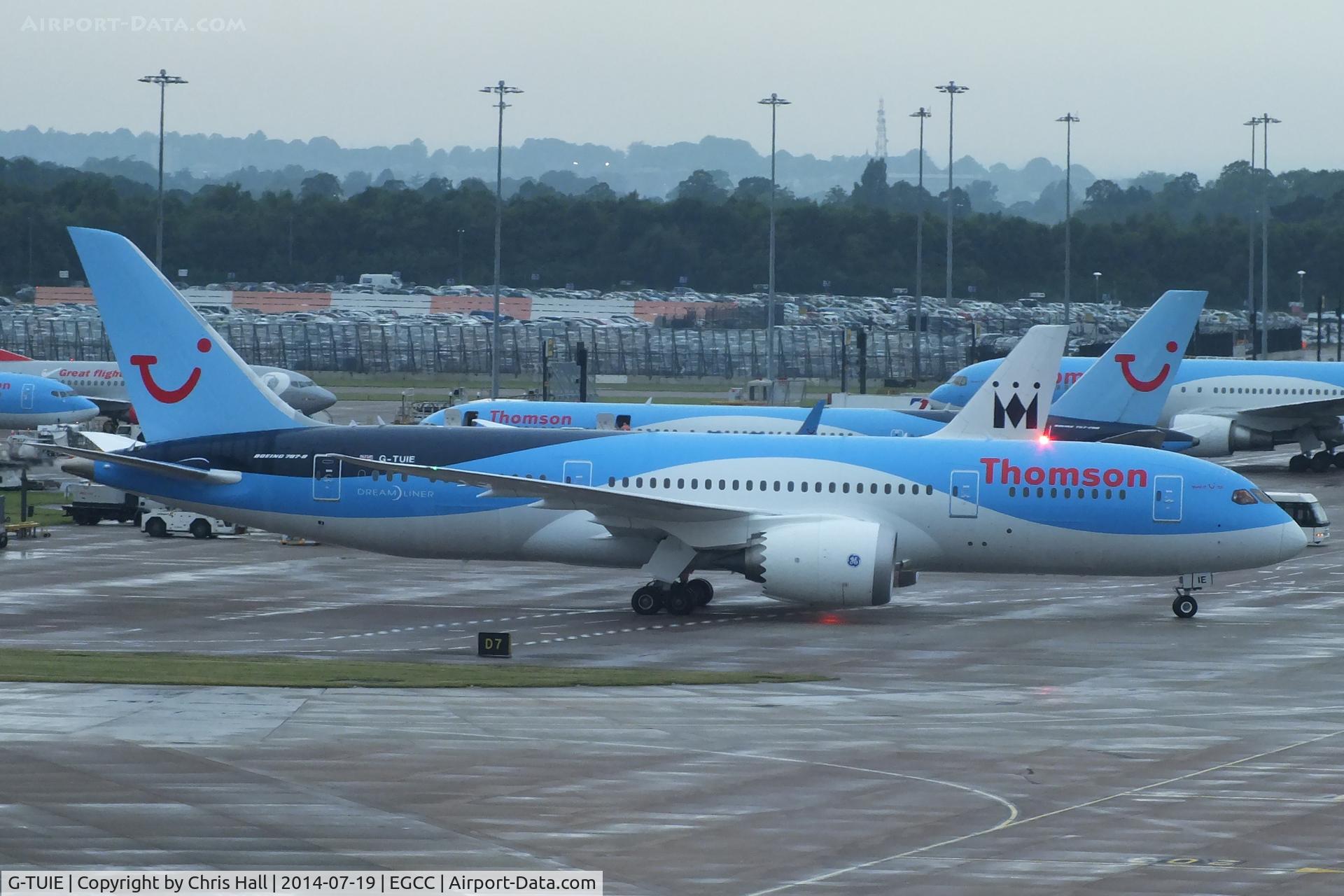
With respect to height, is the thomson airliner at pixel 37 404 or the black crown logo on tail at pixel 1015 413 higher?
the black crown logo on tail at pixel 1015 413

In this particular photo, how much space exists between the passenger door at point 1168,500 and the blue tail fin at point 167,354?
19144 mm

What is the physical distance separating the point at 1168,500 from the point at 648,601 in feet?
37.9

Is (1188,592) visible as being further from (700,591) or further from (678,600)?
(678,600)

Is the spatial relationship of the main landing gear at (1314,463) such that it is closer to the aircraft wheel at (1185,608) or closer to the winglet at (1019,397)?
the winglet at (1019,397)

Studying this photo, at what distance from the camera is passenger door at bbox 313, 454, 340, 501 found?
3988 cm

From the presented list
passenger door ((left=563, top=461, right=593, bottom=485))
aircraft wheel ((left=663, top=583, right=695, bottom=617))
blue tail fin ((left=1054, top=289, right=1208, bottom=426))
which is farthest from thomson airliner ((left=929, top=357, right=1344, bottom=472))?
aircraft wheel ((left=663, top=583, right=695, bottom=617))

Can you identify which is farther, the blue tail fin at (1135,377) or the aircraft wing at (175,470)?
the blue tail fin at (1135,377)

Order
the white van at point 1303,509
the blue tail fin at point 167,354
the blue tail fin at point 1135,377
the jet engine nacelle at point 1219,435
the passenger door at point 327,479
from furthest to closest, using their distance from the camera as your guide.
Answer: the jet engine nacelle at point 1219,435 → the blue tail fin at point 1135,377 → the white van at point 1303,509 → the blue tail fin at point 167,354 → the passenger door at point 327,479

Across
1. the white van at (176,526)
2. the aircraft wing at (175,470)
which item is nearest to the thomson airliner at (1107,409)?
the white van at (176,526)

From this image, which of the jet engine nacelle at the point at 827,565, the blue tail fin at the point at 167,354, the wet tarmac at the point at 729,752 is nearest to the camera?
the wet tarmac at the point at 729,752

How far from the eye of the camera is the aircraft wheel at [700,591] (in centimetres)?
Result: 3897

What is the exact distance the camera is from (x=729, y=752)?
912 inches

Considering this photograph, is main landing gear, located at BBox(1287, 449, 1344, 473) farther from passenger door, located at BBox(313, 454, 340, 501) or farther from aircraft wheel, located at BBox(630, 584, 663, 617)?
passenger door, located at BBox(313, 454, 340, 501)

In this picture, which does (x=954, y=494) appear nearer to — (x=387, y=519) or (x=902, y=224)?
(x=387, y=519)
